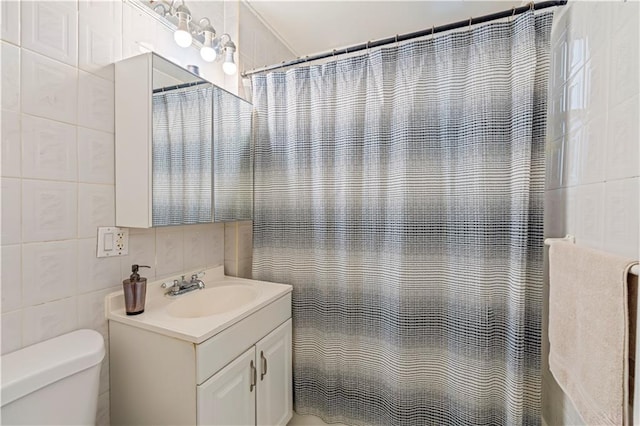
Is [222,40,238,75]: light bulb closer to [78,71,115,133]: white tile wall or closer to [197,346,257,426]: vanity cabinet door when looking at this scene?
[78,71,115,133]: white tile wall

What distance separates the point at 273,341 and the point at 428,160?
3.83 ft

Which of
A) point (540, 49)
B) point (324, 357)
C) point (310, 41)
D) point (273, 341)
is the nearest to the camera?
point (540, 49)

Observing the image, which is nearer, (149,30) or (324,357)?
(149,30)

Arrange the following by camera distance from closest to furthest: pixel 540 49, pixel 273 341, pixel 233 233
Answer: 1. pixel 540 49
2. pixel 273 341
3. pixel 233 233

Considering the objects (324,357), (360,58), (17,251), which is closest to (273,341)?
(324,357)

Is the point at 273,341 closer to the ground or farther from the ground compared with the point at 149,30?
closer to the ground

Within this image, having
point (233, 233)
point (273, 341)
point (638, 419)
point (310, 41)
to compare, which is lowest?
point (273, 341)

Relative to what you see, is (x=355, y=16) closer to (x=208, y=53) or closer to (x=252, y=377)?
(x=208, y=53)

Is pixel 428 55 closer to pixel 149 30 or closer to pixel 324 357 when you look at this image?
pixel 149 30

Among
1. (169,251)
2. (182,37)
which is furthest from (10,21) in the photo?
(169,251)

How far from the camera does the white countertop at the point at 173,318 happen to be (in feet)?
3.33

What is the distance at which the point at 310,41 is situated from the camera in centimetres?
221

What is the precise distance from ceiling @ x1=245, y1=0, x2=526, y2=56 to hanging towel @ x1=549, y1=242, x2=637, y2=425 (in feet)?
5.36

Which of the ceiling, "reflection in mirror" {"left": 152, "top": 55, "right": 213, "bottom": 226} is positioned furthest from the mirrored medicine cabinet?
the ceiling
